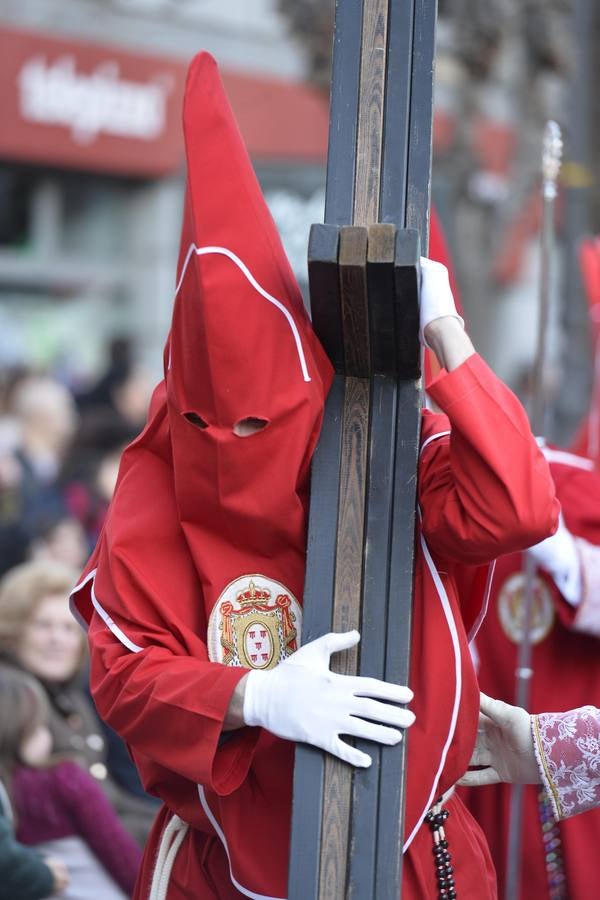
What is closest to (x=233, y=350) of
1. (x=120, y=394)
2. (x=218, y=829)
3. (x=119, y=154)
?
(x=218, y=829)

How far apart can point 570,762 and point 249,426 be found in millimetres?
819

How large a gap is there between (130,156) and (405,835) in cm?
1042

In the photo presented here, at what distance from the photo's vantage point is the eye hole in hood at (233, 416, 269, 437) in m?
2.03

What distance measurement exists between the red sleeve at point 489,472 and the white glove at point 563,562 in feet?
3.68

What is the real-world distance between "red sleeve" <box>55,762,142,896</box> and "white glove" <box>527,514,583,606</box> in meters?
Answer: 1.26

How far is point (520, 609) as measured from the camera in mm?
3373

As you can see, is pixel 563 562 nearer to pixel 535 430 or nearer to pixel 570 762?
pixel 535 430

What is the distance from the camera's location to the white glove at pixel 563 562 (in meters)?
3.14

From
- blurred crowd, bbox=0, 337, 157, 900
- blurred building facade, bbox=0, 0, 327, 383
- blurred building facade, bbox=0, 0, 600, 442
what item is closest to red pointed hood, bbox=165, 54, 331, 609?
blurred crowd, bbox=0, 337, 157, 900

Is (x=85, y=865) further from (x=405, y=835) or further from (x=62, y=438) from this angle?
(x=62, y=438)

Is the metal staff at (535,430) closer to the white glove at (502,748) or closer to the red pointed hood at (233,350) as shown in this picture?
the white glove at (502,748)

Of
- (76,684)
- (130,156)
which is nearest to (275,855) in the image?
(76,684)

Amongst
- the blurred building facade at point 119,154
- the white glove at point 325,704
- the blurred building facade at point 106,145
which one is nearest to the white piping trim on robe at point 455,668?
→ the white glove at point 325,704

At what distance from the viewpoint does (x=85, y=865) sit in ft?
A: 11.1
